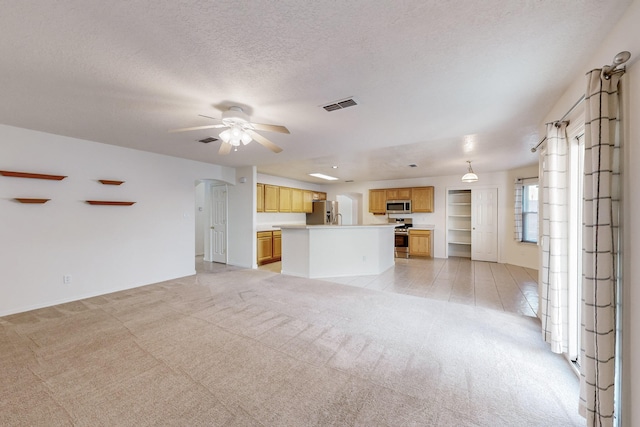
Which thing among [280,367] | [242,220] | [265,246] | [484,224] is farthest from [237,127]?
[484,224]

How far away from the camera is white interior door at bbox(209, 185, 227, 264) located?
6.68m

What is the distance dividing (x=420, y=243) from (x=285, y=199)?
4351 millimetres

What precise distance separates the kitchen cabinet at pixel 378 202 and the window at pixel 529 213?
3.56 meters

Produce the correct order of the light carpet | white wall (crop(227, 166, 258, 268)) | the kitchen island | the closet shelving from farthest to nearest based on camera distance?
1. the closet shelving
2. white wall (crop(227, 166, 258, 268))
3. the kitchen island
4. the light carpet

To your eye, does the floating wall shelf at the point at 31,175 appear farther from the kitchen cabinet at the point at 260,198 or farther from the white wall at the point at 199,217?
the white wall at the point at 199,217

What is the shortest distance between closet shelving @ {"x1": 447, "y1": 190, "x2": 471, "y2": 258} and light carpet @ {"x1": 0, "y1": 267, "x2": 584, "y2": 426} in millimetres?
4769

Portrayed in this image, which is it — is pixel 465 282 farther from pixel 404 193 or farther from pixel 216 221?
pixel 216 221

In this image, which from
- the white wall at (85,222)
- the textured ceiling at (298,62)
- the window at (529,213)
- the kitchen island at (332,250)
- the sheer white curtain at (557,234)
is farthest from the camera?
the window at (529,213)

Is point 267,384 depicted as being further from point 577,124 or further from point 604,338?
point 577,124

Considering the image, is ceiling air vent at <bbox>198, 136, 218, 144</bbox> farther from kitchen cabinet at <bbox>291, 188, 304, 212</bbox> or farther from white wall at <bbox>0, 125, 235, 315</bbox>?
kitchen cabinet at <bbox>291, 188, 304, 212</bbox>

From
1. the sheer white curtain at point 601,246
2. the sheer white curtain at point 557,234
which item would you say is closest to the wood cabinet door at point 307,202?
the sheer white curtain at point 557,234

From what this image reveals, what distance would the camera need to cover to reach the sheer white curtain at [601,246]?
137cm

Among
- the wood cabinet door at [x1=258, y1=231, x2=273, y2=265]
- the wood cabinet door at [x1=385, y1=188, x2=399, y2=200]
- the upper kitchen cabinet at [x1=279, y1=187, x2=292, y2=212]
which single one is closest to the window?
the wood cabinet door at [x1=385, y1=188, x2=399, y2=200]

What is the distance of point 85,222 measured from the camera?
156 inches
